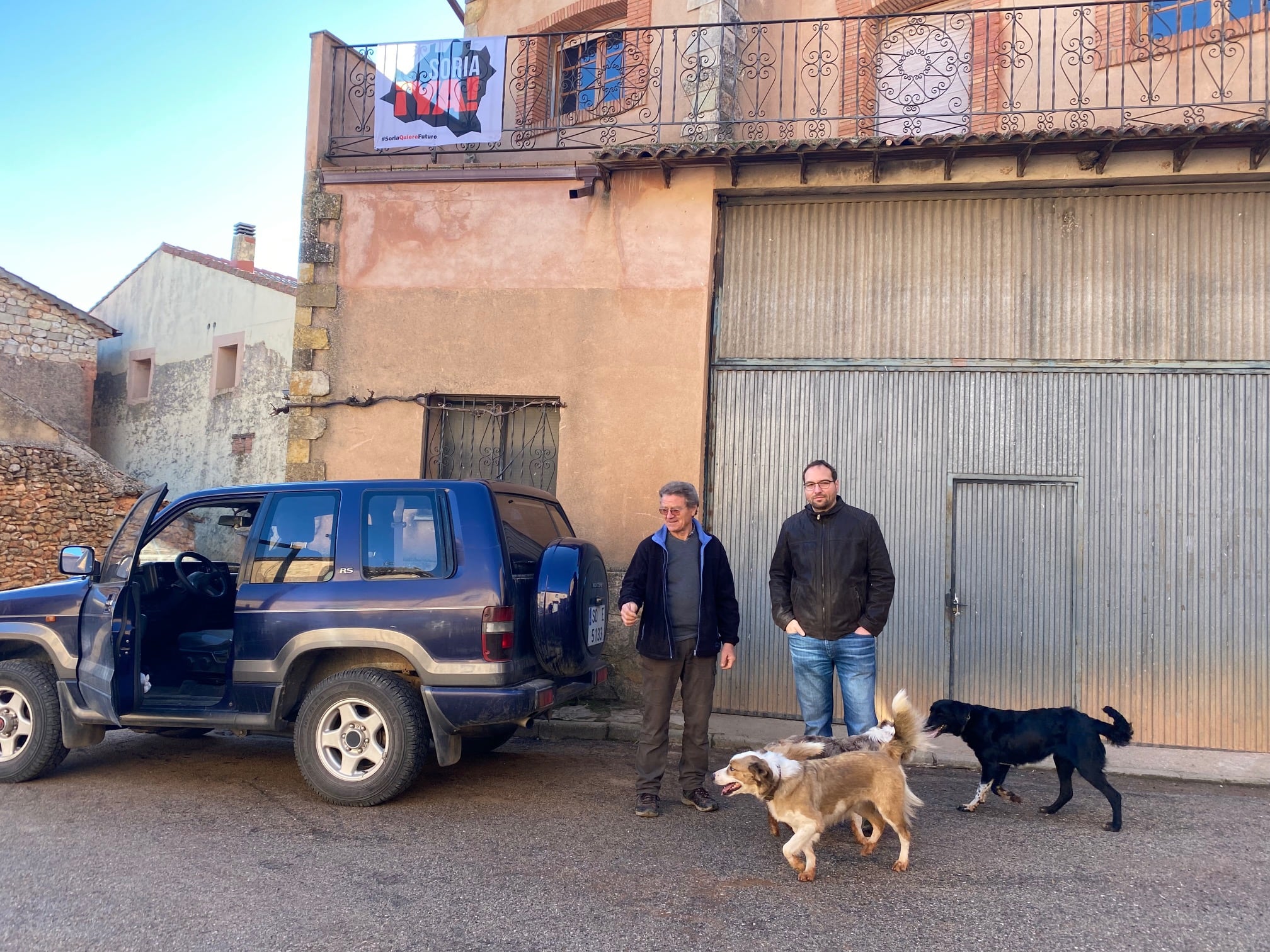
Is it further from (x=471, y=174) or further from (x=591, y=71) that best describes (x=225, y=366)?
(x=471, y=174)

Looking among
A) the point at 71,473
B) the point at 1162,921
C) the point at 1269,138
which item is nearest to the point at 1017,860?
the point at 1162,921

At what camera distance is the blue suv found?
533cm

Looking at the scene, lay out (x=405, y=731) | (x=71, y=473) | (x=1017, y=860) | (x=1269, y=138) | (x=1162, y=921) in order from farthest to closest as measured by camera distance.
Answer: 1. (x=71, y=473)
2. (x=1269, y=138)
3. (x=405, y=731)
4. (x=1017, y=860)
5. (x=1162, y=921)

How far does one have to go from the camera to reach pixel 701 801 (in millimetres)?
5512

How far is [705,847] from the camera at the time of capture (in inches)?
190

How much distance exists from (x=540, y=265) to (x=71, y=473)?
11757mm

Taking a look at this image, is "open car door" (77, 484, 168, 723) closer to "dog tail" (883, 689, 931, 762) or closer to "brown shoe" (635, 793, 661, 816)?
"brown shoe" (635, 793, 661, 816)

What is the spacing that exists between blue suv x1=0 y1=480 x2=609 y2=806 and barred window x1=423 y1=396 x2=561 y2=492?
2.83 meters

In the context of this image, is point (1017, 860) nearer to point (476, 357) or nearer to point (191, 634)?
point (191, 634)

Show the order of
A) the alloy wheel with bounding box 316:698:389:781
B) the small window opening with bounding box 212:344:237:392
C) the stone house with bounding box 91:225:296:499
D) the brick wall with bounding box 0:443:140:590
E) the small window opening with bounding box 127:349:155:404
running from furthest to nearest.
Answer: the small window opening with bounding box 127:349:155:404 < the small window opening with bounding box 212:344:237:392 < the stone house with bounding box 91:225:296:499 < the brick wall with bounding box 0:443:140:590 < the alloy wheel with bounding box 316:698:389:781

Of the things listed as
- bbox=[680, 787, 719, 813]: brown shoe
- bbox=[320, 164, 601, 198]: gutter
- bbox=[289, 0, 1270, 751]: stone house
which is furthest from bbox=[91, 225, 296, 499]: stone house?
bbox=[680, 787, 719, 813]: brown shoe

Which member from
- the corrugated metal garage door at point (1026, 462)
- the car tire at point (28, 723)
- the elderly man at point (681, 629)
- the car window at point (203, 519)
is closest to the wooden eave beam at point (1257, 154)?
the corrugated metal garage door at point (1026, 462)

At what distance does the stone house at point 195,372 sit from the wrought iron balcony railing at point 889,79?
29.0 ft

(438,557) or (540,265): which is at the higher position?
(540,265)
